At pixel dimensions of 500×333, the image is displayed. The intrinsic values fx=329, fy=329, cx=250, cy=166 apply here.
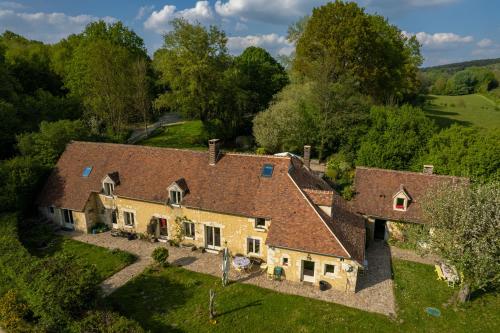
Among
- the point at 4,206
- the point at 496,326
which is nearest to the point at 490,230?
the point at 496,326

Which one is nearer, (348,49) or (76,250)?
(76,250)

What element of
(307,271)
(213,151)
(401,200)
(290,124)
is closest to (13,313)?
(213,151)

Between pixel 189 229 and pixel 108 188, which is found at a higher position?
pixel 108 188

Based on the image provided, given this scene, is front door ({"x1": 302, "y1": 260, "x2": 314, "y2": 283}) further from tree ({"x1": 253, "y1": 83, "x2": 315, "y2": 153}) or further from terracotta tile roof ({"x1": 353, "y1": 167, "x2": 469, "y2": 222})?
tree ({"x1": 253, "y1": 83, "x2": 315, "y2": 153})

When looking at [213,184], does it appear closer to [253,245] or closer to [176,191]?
[176,191]

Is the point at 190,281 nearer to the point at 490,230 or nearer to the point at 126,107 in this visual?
the point at 490,230

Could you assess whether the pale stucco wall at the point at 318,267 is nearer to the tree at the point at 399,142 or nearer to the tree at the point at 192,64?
the tree at the point at 399,142

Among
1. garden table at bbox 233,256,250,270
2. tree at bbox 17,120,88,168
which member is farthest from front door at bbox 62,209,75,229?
garden table at bbox 233,256,250,270
